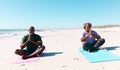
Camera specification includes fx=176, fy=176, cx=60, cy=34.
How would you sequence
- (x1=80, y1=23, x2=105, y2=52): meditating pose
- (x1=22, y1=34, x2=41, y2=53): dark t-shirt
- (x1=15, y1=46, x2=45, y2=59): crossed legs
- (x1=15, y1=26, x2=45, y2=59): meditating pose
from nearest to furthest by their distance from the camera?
1. (x1=15, y1=46, x2=45, y2=59): crossed legs
2. (x1=15, y1=26, x2=45, y2=59): meditating pose
3. (x1=22, y1=34, x2=41, y2=53): dark t-shirt
4. (x1=80, y1=23, x2=105, y2=52): meditating pose

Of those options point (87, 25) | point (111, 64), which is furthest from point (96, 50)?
point (111, 64)

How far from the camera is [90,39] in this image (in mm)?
7863

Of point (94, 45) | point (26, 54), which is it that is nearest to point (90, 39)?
point (94, 45)

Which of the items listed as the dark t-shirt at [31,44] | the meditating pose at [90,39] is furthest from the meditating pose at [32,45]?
the meditating pose at [90,39]

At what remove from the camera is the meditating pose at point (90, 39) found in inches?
300

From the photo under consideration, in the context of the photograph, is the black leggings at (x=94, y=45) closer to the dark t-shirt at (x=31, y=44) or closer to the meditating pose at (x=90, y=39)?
the meditating pose at (x=90, y=39)

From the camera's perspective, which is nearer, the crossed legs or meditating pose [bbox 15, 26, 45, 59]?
the crossed legs

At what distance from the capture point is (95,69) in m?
4.80

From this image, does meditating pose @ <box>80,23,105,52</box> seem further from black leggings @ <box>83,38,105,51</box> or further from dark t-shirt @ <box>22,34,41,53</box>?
dark t-shirt @ <box>22,34,41,53</box>

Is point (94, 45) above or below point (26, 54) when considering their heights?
above

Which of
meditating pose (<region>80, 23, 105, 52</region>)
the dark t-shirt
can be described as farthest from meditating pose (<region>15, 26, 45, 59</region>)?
meditating pose (<region>80, 23, 105, 52</region>)

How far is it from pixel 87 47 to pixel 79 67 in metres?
2.62

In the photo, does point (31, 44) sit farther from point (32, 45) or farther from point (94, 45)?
point (94, 45)

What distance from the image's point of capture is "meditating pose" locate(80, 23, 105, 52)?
762 centimetres
